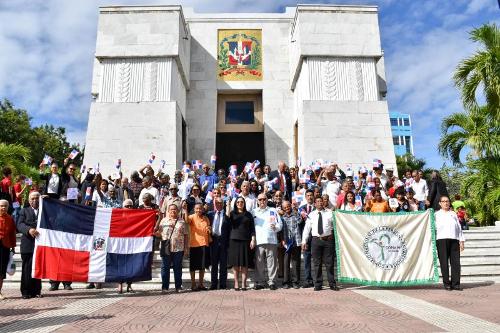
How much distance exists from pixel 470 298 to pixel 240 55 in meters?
17.1

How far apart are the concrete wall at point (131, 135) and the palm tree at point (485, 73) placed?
10974 mm

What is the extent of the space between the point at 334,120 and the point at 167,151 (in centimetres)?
726

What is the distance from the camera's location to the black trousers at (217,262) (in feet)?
26.7

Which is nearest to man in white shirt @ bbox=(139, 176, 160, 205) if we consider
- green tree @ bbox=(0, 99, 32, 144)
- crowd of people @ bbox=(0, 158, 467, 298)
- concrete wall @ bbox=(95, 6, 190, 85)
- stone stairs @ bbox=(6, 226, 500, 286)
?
crowd of people @ bbox=(0, 158, 467, 298)

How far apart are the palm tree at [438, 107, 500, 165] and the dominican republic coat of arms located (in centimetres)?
938

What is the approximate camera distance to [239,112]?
21641mm

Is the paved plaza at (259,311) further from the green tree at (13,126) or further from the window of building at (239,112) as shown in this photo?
the green tree at (13,126)

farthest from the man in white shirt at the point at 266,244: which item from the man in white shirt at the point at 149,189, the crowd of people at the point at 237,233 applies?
the man in white shirt at the point at 149,189

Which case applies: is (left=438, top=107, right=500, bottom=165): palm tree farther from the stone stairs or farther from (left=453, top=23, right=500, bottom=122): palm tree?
the stone stairs

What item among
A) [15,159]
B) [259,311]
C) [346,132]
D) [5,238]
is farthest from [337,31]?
[5,238]

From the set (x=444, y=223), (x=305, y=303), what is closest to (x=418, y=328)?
(x=305, y=303)

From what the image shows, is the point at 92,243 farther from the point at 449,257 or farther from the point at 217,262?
the point at 449,257

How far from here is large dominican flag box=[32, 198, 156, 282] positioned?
7.22 meters

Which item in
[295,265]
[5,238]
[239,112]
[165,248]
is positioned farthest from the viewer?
[239,112]
